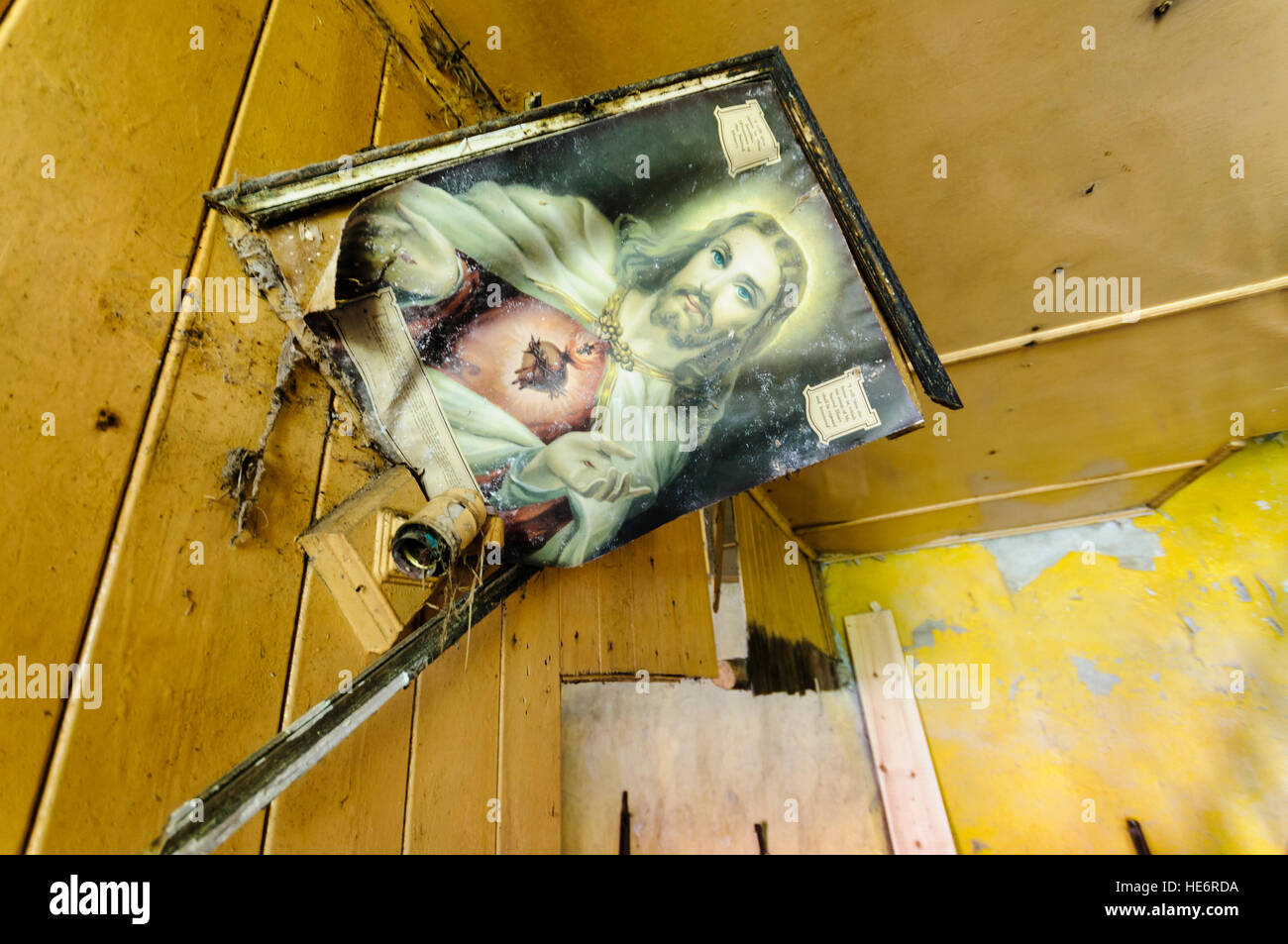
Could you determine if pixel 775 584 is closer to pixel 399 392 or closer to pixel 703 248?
pixel 703 248

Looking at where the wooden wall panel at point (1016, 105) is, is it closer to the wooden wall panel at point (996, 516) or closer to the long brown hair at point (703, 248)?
the long brown hair at point (703, 248)

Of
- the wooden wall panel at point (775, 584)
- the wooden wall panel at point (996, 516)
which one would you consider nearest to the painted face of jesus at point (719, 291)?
the wooden wall panel at point (775, 584)

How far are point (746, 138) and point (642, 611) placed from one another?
4.60 ft

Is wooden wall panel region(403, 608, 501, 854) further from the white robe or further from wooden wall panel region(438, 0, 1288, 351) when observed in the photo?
wooden wall panel region(438, 0, 1288, 351)

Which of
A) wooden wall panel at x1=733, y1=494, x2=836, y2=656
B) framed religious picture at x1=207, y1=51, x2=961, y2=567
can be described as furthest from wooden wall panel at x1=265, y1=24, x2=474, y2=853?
wooden wall panel at x1=733, y1=494, x2=836, y2=656

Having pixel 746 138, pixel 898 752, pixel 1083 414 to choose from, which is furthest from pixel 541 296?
pixel 898 752

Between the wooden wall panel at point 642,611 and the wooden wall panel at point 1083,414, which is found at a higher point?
the wooden wall panel at point 1083,414

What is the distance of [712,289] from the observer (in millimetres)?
1131

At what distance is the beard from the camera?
114 centimetres

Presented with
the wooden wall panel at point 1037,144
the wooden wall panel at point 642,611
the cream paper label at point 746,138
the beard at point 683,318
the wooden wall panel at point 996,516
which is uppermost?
the wooden wall panel at point 1037,144

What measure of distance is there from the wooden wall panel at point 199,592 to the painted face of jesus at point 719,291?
664 mm

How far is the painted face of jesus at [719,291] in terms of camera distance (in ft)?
3.63

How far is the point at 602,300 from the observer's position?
1.13 metres
